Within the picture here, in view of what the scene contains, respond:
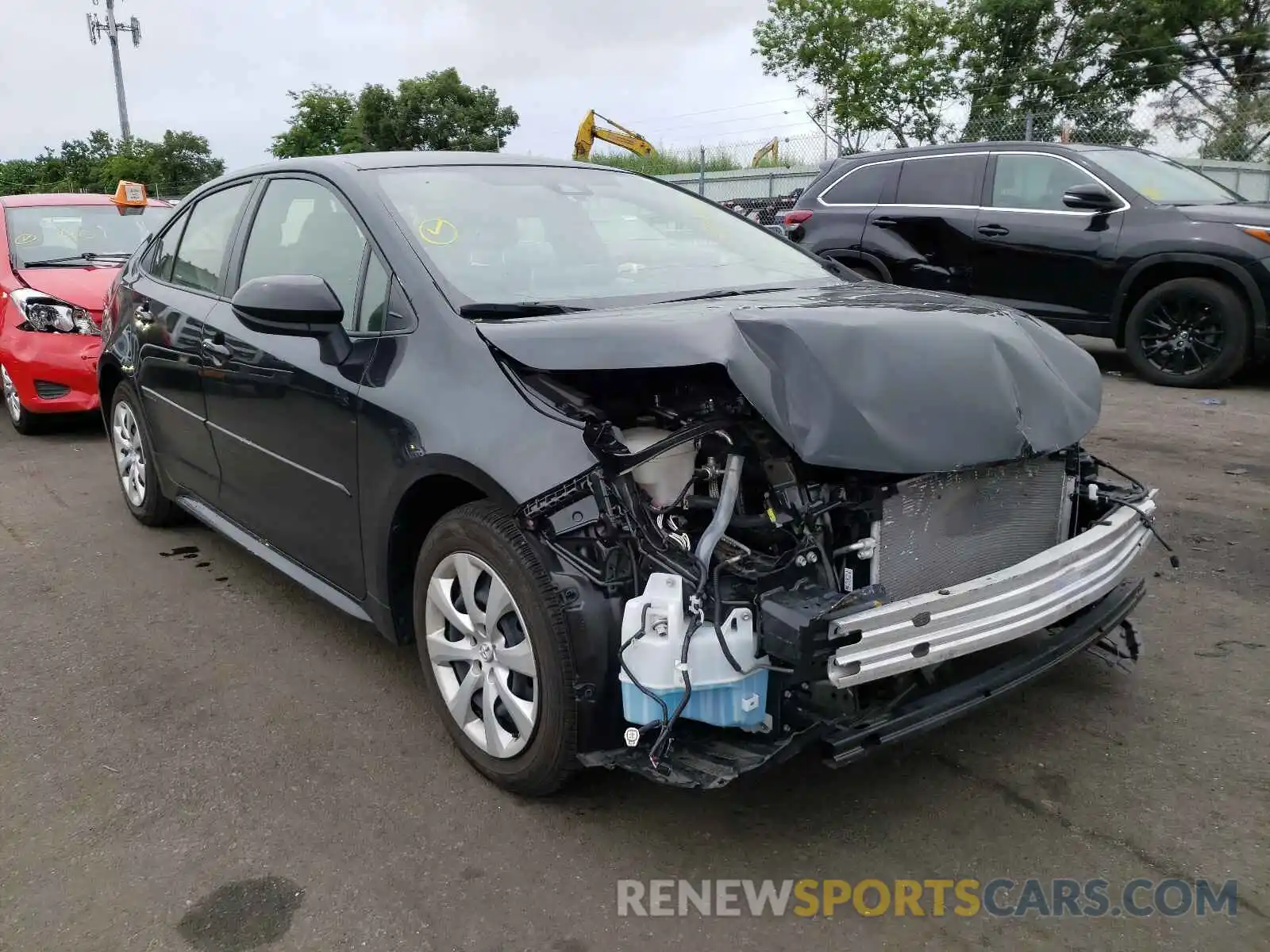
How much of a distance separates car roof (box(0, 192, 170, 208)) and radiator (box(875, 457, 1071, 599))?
7802 millimetres

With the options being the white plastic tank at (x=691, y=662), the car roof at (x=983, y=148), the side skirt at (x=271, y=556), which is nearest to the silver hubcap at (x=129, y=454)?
the side skirt at (x=271, y=556)

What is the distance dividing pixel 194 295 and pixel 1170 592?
161 inches

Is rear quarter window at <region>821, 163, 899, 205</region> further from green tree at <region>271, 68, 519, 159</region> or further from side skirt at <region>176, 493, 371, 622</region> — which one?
green tree at <region>271, 68, 519, 159</region>

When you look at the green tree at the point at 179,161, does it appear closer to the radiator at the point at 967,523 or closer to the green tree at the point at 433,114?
the green tree at the point at 433,114

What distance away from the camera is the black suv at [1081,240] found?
7297 mm

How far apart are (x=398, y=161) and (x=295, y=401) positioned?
0.92 meters

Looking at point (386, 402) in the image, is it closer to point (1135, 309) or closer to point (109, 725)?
point (109, 725)

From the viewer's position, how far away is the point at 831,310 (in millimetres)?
2502

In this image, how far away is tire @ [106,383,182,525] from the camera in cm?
483

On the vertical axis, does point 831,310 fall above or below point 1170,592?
above

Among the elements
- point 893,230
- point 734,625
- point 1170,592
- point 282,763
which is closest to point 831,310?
point 734,625

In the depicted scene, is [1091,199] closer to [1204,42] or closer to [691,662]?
[691,662]

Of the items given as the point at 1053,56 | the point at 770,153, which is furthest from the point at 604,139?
the point at 1053,56

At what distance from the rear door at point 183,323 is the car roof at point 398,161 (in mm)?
356
